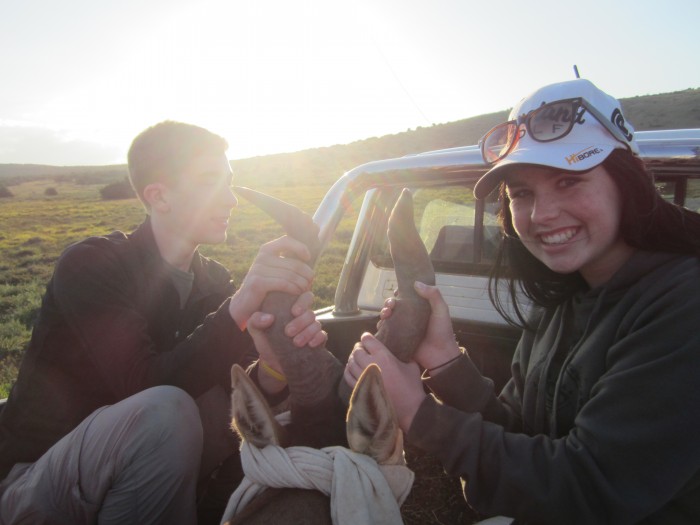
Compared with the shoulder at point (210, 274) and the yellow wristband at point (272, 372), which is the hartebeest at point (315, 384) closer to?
the yellow wristband at point (272, 372)

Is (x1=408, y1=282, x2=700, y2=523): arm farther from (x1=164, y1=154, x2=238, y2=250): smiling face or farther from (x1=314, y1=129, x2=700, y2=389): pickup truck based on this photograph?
(x1=164, y1=154, x2=238, y2=250): smiling face

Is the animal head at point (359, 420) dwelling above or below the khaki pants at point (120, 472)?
above

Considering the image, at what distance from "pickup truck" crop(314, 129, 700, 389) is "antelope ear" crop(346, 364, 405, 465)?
1581 mm

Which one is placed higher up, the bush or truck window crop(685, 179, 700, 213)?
truck window crop(685, 179, 700, 213)

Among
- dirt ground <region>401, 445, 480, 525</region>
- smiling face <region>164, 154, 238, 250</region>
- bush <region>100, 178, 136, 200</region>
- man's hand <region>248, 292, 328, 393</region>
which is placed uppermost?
smiling face <region>164, 154, 238, 250</region>

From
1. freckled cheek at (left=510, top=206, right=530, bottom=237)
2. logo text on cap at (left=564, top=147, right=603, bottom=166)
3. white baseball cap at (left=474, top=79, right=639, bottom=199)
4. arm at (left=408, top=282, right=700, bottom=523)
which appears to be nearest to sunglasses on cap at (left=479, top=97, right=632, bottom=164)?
white baseball cap at (left=474, top=79, right=639, bottom=199)

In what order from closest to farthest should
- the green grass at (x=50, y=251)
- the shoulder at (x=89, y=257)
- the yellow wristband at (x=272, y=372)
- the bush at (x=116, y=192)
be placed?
the yellow wristband at (x=272, y=372) → the shoulder at (x=89, y=257) → the green grass at (x=50, y=251) → the bush at (x=116, y=192)

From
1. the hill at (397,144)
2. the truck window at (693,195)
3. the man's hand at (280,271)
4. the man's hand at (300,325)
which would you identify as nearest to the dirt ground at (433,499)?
the man's hand at (300,325)

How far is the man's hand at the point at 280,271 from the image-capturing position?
2.11 m

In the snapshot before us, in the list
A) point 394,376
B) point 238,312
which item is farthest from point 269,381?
point 394,376

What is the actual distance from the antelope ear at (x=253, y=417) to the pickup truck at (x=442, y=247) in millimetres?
1460

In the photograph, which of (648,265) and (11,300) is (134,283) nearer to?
(648,265)

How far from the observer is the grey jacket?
1.59 metres

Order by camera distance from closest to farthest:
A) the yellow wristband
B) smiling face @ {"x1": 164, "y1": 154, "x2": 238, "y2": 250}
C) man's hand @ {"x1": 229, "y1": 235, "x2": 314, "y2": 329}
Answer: man's hand @ {"x1": 229, "y1": 235, "x2": 314, "y2": 329}
the yellow wristband
smiling face @ {"x1": 164, "y1": 154, "x2": 238, "y2": 250}
